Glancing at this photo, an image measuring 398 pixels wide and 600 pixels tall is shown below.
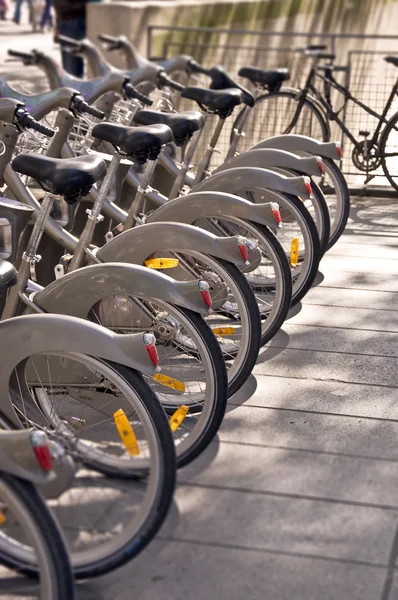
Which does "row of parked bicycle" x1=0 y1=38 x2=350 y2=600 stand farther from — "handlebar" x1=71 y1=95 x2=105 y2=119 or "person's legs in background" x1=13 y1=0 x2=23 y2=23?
"person's legs in background" x1=13 y1=0 x2=23 y2=23

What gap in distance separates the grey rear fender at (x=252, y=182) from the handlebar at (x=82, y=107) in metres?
0.71

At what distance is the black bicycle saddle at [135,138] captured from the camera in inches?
154

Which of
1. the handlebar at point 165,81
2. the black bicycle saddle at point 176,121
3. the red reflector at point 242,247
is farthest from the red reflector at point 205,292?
the handlebar at point 165,81

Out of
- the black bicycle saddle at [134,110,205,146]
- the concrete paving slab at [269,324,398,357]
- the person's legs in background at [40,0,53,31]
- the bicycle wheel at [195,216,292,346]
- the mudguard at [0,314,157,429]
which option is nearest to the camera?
the mudguard at [0,314,157,429]

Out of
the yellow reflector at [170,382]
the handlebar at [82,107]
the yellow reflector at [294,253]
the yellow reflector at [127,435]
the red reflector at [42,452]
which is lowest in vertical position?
the yellow reflector at [170,382]

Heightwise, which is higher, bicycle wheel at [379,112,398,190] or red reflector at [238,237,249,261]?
red reflector at [238,237,249,261]

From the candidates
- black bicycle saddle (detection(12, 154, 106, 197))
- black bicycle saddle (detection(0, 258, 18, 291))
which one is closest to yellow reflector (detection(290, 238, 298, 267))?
black bicycle saddle (detection(12, 154, 106, 197))

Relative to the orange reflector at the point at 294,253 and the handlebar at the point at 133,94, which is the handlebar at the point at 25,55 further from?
the orange reflector at the point at 294,253

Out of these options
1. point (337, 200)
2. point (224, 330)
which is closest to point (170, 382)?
point (224, 330)

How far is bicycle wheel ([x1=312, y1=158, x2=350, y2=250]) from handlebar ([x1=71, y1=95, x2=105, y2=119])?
1.72 meters

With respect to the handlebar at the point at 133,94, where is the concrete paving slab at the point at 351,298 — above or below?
below

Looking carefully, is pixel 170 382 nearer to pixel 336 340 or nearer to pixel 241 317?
pixel 241 317

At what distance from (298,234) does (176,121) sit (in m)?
0.90

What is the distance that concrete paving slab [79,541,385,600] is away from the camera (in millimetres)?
2801
